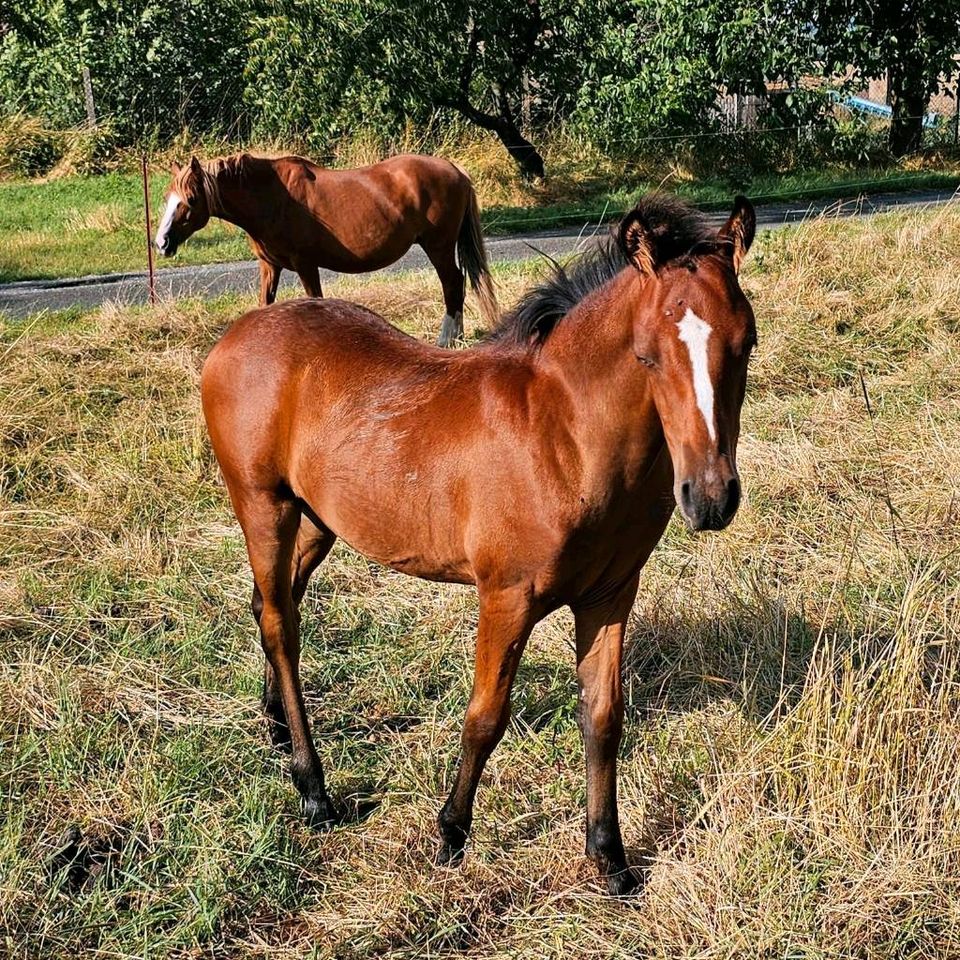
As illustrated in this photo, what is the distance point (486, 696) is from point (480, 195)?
13.7 m

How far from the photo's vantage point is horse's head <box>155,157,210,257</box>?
878 cm

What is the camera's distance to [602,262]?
3131 mm

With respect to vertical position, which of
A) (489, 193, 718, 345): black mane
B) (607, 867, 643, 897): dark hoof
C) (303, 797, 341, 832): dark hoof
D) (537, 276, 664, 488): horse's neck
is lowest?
(303, 797, 341, 832): dark hoof

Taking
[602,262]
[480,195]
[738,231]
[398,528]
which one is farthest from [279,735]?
[480,195]

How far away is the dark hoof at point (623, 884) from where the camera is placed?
10.9ft

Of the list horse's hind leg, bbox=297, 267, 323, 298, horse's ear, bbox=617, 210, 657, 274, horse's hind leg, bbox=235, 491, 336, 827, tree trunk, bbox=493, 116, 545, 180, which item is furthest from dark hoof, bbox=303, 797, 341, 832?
tree trunk, bbox=493, 116, 545, 180

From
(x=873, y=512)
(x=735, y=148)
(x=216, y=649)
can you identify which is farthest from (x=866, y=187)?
(x=216, y=649)

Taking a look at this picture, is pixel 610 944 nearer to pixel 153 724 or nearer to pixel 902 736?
pixel 902 736

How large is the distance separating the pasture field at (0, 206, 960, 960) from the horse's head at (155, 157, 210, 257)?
2742mm

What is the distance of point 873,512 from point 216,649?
3.12 meters

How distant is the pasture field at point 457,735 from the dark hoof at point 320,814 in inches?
2.3

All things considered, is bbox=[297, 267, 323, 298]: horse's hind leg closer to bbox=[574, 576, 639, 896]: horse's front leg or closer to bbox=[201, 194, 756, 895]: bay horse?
bbox=[201, 194, 756, 895]: bay horse

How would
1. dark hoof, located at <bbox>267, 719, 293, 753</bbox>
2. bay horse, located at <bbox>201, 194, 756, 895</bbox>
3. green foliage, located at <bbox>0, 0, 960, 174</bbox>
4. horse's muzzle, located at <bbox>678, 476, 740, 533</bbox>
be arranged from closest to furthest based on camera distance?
horse's muzzle, located at <bbox>678, 476, 740, 533</bbox>
bay horse, located at <bbox>201, 194, 756, 895</bbox>
dark hoof, located at <bbox>267, 719, 293, 753</bbox>
green foliage, located at <bbox>0, 0, 960, 174</bbox>

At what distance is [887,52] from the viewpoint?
538 inches
